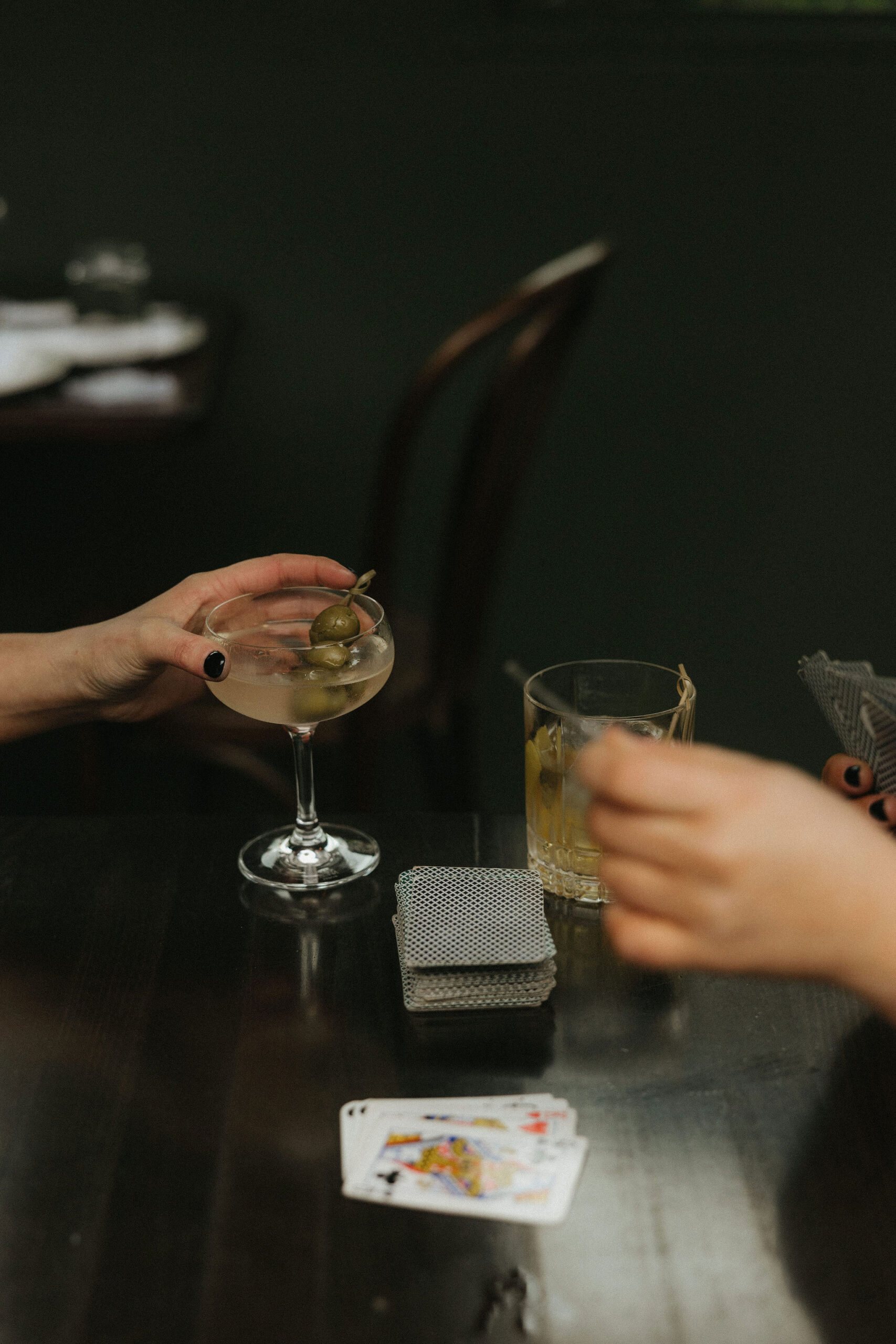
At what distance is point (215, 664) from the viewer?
100cm

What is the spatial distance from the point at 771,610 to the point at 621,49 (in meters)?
1.17

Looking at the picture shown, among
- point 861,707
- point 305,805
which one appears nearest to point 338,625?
point 305,805

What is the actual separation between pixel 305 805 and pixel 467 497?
101 centimetres

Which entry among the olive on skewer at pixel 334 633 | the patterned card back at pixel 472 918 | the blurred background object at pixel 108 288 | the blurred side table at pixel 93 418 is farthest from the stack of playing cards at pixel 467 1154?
the blurred background object at pixel 108 288

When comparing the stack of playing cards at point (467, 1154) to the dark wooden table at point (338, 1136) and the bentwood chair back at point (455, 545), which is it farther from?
the bentwood chair back at point (455, 545)

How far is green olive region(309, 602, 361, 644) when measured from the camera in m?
1.03

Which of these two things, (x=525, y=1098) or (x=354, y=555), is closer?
(x=525, y=1098)

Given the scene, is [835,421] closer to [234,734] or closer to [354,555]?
[354,555]

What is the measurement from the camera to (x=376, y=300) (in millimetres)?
2695

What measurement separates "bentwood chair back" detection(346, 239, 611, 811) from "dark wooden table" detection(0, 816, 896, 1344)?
99cm

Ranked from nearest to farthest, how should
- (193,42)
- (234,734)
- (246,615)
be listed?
(246,615), (234,734), (193,42)

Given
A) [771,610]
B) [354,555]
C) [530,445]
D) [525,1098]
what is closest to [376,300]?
[354,555]

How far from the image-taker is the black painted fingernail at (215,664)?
1003mm

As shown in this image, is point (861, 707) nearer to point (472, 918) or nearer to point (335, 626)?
point (472, 918)
